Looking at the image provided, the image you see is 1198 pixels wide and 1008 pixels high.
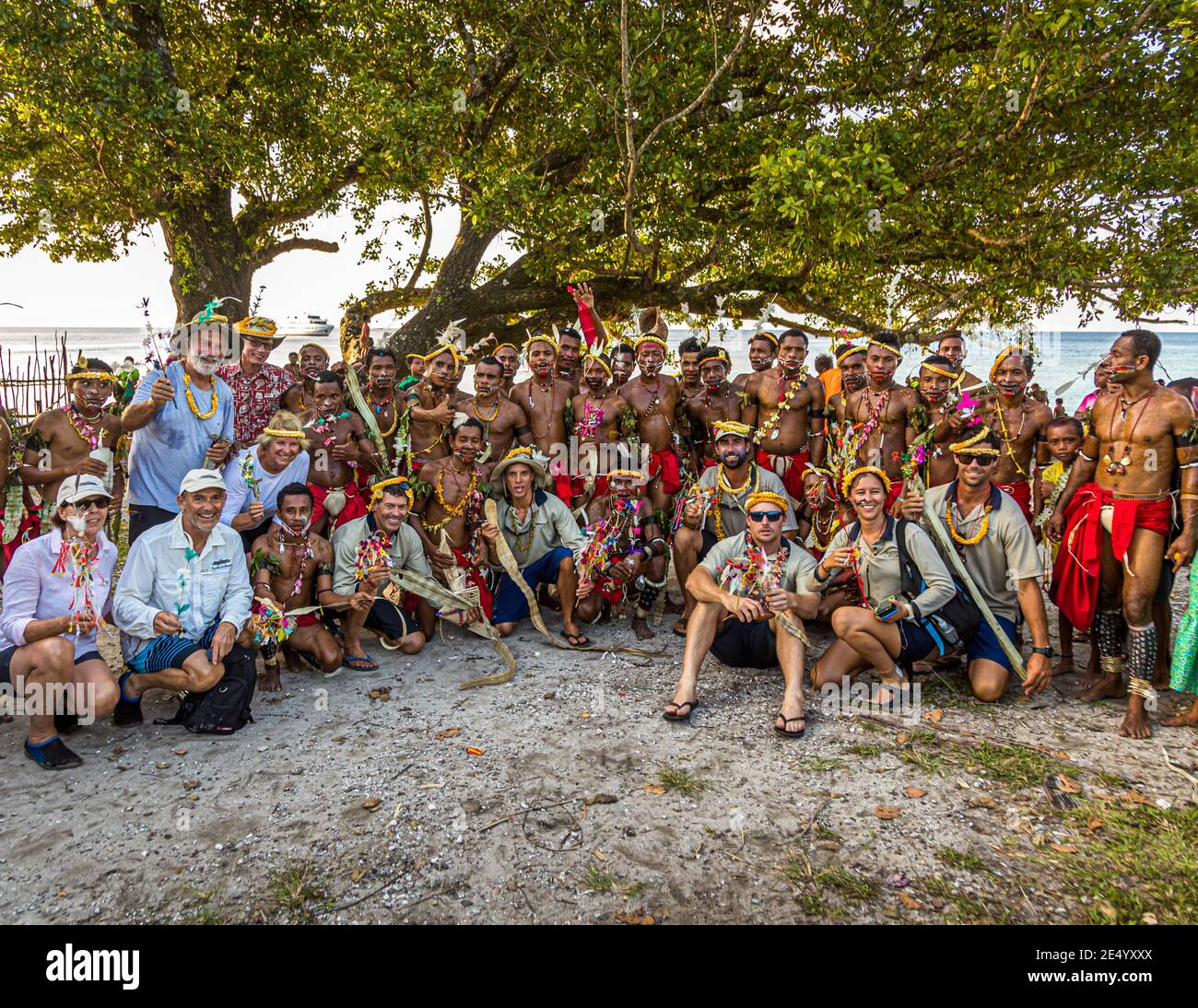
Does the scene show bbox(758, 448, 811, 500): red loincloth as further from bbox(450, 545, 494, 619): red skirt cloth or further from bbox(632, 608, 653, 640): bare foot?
bbox(450, 545, 494, 619): red skirt cloth

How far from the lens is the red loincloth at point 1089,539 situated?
452 centimetres

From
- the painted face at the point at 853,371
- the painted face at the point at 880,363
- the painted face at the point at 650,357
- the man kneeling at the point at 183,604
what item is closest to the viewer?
the man kneeling at the point at 183,604

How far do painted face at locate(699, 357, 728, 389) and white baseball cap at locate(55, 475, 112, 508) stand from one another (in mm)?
4433

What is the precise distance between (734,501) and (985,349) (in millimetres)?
27193

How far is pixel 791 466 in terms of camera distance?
645 cm

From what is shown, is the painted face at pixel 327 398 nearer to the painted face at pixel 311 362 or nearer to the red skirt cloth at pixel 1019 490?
the painted face at pixel 311 362

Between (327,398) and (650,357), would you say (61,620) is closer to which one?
(327,398)

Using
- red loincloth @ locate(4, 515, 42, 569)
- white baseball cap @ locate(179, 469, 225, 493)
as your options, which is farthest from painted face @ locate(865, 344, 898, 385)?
red loincloth @ locate(4, 515, 42, 569)

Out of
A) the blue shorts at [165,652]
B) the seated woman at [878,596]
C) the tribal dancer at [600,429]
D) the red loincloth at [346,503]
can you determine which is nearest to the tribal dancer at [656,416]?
the tribal dancer at [600,429]

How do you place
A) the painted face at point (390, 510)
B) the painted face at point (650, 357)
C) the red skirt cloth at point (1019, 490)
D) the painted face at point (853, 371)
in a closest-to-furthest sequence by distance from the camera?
the painted face at point (390, 510) < the red skirt cloth at point (1019, 490) < the painted face at point (853, 371) < the painted face at point (650, 357)

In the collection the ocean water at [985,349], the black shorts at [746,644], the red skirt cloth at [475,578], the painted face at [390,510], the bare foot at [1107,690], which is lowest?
the bare foot at [1107,690]

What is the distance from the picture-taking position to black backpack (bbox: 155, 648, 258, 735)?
164 inches

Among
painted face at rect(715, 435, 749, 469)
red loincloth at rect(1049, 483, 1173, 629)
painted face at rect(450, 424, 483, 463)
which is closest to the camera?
red loincloth at rect(1049, 483, 1173, 629)

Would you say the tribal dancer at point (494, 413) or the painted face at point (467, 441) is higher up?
the tribal dancer at point (494, 413)
